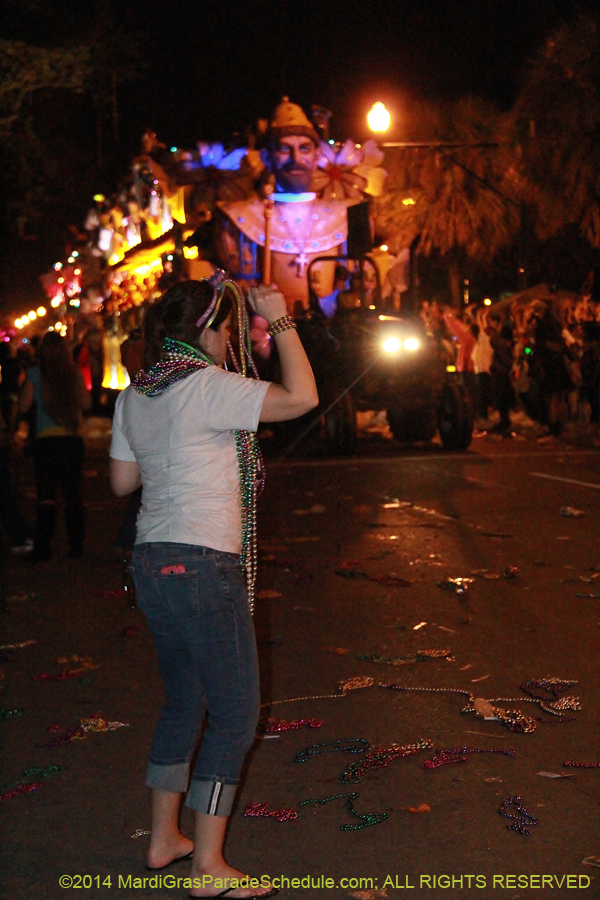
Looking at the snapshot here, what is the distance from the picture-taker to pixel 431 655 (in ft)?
21.0

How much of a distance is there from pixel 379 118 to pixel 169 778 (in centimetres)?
1896

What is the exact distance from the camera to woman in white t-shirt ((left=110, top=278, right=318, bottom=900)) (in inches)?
144

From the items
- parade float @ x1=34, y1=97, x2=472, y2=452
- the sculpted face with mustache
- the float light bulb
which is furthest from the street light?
the float light bulb

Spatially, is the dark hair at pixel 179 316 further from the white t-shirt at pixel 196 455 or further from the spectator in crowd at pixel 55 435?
the spectator in crowd at pixel 55 435

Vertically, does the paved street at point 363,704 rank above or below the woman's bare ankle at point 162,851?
below

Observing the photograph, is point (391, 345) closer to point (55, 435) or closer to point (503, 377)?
point (503, 377)

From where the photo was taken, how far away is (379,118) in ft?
70.1

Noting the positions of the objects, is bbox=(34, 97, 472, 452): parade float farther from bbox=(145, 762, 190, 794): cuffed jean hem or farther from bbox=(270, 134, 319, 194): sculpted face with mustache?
bbox=(145, 762, 190, 794): cuffed jean hem

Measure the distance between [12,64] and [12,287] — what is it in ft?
103

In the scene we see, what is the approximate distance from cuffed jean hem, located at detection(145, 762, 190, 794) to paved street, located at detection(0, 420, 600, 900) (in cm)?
29

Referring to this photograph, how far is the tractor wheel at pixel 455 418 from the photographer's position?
16.9 m

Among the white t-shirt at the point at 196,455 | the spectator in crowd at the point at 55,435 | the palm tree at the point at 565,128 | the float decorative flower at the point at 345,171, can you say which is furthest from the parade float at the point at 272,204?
the white t-shirt at the point at 196,455

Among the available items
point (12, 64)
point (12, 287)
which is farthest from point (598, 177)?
point (12, 287)

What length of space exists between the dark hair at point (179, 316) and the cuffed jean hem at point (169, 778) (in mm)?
1298
